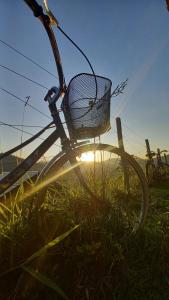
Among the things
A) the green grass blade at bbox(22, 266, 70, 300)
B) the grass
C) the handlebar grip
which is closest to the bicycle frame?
the handlebar grip

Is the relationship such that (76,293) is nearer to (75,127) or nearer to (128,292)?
(128,292)

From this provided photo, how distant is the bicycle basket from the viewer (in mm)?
2742

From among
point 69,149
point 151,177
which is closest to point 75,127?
point 69,149

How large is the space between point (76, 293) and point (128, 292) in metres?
0.36

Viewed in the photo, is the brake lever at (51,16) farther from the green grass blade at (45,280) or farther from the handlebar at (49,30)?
the green grass blade at (45,280)

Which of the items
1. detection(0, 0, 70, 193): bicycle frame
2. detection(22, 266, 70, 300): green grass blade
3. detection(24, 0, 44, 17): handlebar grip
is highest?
detection(24, 0, 44, 17): handlebar grip

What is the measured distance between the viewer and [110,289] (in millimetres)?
2160

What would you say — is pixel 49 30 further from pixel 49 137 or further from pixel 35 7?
pixel 49 137

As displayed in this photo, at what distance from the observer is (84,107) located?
2721mm

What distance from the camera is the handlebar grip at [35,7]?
2.39 metres

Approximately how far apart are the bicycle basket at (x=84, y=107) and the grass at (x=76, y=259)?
0.69 meters

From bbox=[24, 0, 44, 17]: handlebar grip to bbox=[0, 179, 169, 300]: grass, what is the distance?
4.73ft

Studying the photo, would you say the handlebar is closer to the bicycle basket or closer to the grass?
the bicycle basket

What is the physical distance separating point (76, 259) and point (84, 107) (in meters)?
1.18
